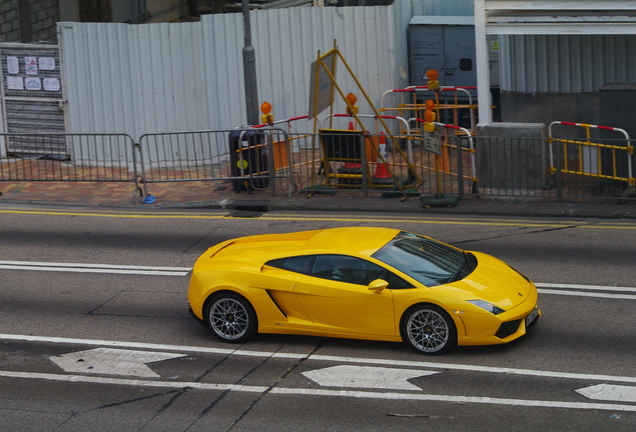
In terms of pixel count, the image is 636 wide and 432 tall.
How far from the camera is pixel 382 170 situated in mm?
15797

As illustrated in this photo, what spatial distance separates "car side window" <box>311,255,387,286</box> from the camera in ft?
28.5

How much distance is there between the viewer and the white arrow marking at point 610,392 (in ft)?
24.2

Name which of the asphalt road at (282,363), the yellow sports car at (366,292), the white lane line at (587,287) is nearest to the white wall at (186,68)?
the asphalt road at (282,363)

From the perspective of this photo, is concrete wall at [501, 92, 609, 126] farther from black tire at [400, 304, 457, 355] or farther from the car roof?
black tire at [400, 304, 457, 355]

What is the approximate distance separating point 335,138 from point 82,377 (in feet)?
26.8

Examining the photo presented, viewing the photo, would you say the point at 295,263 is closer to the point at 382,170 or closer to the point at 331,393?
the point at 331,393

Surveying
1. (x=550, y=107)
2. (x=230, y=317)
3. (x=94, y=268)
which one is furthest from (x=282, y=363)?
(x=550, y=107)

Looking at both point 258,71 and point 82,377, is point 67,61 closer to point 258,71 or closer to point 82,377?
point 258,71

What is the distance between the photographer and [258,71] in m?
18.9

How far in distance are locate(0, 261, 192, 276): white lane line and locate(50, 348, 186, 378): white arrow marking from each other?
8.53 feet

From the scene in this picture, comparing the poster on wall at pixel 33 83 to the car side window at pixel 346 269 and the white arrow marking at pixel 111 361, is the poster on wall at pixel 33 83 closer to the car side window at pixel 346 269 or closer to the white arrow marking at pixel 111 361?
the white arrow marking at pixel 111 361

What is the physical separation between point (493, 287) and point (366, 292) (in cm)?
132

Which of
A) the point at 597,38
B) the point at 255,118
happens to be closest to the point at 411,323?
the point at 255,118

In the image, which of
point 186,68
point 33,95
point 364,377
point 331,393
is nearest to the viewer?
point 331,393
